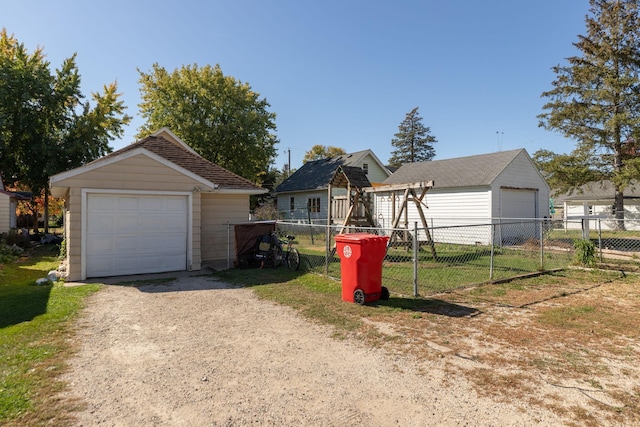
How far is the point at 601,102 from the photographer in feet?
62.1

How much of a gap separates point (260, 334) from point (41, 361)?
2463 mm

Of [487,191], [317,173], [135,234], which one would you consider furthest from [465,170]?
[135,234]

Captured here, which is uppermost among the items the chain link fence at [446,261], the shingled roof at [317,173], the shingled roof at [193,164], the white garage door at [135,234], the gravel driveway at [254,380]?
the shingled roof at [317,173]

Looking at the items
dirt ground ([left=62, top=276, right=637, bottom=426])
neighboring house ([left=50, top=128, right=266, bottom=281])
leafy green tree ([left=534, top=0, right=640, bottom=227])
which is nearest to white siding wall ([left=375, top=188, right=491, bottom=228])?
leafy green tree ([left=534, top=0, right=640, bottom=227])

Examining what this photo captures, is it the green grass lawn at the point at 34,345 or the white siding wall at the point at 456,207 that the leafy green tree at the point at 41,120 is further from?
the white siding wall at the point at 456,207

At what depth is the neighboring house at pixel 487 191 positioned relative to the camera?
1727 centimetres

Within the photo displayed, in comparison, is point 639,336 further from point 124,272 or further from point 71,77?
point 71,77

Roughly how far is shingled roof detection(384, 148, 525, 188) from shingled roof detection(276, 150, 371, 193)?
6084 millimetres

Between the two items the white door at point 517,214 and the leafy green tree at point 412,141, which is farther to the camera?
the leafy green tree at point 412,141

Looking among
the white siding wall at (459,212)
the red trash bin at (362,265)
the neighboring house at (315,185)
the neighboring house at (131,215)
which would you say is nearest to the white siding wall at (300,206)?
the neighboring house at (315,185)

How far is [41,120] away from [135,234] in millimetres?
18251

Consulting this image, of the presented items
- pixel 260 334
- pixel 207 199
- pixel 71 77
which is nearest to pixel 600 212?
pixel 207 199

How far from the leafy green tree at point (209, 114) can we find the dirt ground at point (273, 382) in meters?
24.2

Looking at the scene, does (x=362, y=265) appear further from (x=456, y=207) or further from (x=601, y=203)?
(x=601, y=203)
